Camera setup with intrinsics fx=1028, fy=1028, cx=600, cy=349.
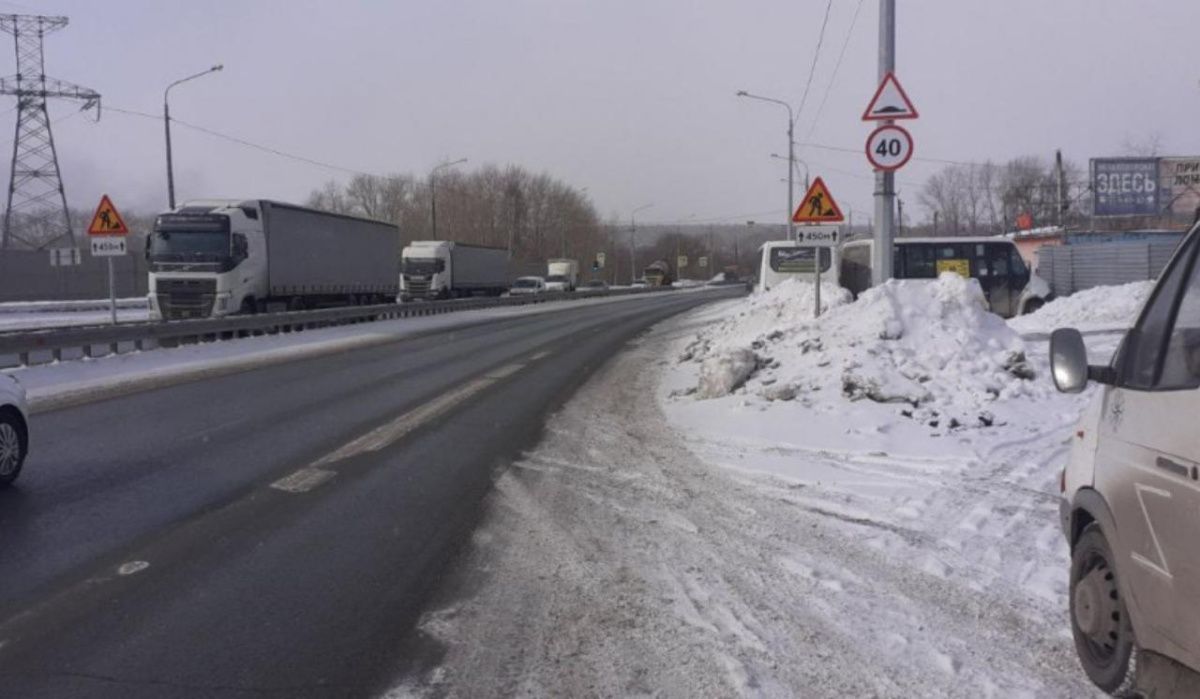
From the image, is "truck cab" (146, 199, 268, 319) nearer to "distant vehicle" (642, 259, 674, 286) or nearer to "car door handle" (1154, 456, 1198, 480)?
"car door handle" (1154, 456, 1198, 480)

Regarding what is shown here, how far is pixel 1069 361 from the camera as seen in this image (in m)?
4.21

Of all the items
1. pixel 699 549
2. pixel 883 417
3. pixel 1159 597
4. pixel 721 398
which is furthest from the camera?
pixel 721 398

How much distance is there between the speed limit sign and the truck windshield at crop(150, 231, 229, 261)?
20200 millimetres

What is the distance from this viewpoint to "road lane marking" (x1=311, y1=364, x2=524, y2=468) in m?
10.3

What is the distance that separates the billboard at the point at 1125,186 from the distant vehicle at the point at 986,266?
32.9 meters

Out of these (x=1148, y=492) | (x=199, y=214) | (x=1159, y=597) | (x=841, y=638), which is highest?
(x=199, y=214)

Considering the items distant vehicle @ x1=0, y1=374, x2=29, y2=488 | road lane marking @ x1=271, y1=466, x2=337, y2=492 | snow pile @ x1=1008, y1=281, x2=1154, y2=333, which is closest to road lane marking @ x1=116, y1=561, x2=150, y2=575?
road lane marking @ x1=271, y1=466, x2=337, y2=492

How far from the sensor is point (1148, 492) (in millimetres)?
3607

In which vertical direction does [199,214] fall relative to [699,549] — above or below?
above

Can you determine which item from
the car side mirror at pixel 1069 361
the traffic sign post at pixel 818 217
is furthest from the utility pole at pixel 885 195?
the car side mirror at pixel 1069 361

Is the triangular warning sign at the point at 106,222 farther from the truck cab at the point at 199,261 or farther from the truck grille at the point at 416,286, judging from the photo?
the truck grille at the point at 416,286

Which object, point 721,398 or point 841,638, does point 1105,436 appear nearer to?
point 841,638

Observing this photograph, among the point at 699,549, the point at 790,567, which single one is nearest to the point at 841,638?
the point at 790,567

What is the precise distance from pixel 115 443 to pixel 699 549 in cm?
720
